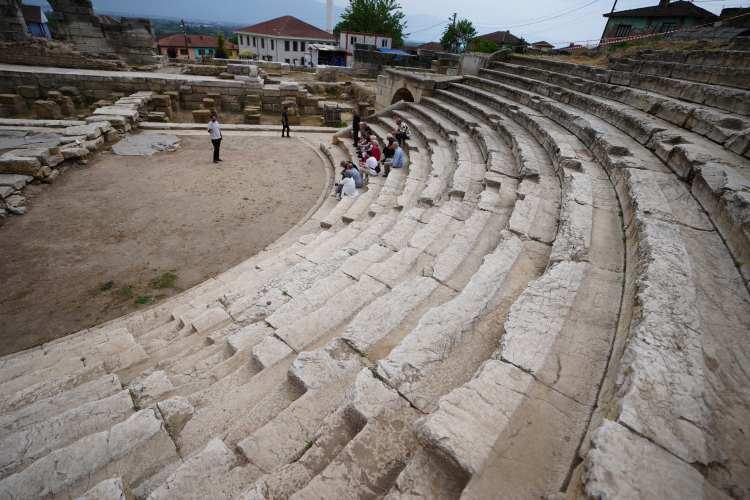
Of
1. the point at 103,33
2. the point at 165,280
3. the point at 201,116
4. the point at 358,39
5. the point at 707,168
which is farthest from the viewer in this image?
the point at 358,39

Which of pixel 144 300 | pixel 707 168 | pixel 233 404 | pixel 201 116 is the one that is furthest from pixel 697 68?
pixel 201 116

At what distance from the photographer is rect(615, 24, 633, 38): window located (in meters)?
30.0

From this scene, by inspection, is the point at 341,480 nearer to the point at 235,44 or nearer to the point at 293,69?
the point at 293,69

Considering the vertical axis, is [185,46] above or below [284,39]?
below

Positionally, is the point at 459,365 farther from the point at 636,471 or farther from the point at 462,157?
the point at 462,157

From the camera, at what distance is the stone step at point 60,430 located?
7.58 feet

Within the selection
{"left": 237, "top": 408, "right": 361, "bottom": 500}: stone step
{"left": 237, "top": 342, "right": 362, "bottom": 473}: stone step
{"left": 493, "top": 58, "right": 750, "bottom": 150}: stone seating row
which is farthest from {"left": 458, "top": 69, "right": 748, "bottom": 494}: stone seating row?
{"left": 493, "top": 58, "right": 750, "bottom": 150}: stone seating row

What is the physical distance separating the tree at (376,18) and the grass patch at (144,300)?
5663 cm

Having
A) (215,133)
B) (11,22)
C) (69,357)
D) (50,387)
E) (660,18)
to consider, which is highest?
(660,18)

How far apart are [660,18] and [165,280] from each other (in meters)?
40.0

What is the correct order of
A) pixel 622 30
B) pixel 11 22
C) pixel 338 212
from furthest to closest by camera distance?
pixel 622 30 < pixel 11 22 < pixel 338 212

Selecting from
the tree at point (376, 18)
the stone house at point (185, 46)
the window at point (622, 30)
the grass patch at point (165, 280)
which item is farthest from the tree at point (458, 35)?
the grass patch at point (165, 280)

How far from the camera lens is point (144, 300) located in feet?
16.6

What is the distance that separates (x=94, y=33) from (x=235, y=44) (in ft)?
163
